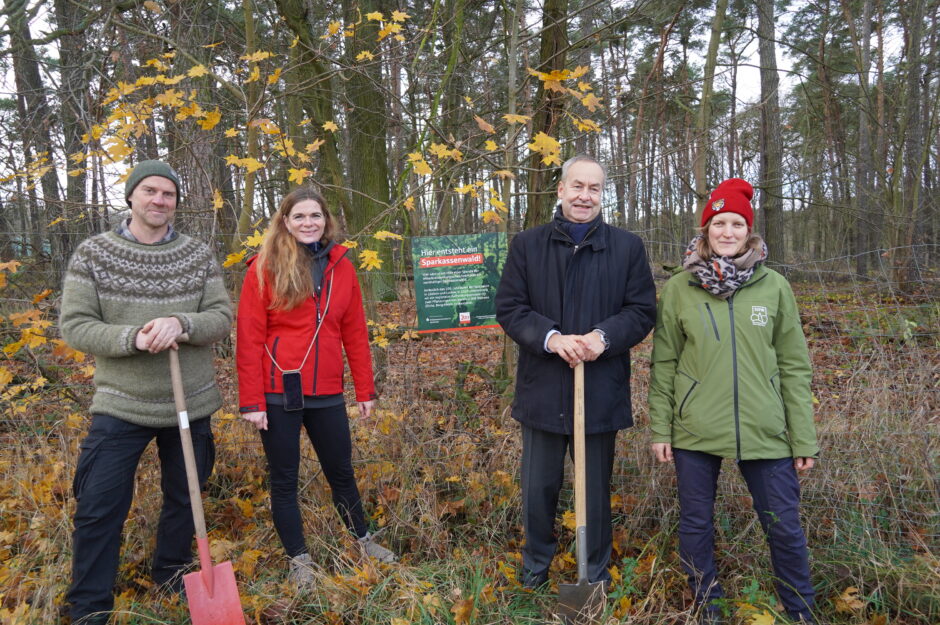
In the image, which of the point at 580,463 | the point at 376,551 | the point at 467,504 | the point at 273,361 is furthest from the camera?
the point at 467,504

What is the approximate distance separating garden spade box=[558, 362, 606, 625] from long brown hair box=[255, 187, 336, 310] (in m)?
1.38

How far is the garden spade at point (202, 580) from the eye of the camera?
2.42 m

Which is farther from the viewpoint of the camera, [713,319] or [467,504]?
[467,504]

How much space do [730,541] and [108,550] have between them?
3061 millimetres

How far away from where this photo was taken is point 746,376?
7.89 ft

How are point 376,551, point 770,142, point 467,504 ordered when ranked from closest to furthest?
point 376,551, point 467,504, point 770,142

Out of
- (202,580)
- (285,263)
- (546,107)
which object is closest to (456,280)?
(285,263)

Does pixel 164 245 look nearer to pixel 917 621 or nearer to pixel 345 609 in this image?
pixel 345 609

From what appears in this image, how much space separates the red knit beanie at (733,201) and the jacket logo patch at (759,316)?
0.39m

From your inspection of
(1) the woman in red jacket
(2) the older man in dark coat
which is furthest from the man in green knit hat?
(2) the older man in dark coat

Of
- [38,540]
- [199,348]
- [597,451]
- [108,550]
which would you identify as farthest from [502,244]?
[38,540]

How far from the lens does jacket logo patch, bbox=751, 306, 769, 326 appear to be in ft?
7.97

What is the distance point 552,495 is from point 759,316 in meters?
1.26

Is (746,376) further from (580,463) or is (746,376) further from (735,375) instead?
(580,463)
